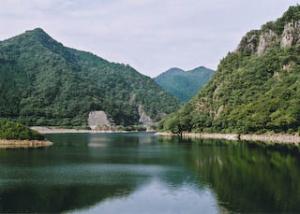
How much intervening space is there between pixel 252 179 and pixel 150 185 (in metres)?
10.4

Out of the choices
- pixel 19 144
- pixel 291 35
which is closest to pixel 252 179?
pixel 19 144

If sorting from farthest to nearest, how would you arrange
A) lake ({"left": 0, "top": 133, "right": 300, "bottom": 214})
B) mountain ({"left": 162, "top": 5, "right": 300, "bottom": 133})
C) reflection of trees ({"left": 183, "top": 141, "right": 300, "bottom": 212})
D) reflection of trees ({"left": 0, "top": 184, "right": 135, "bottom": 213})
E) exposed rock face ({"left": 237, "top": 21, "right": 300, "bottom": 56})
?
exposed rock face ({"left": 237, "top": 21, "right": 300, "bottom": 56}), mountain ({"left": 162, "top": 5, "right": 300, "bottom": 133}), reflection of trees ({"left": 183, "top": 141, "right": 300, "bottom": 212}), lake ({"left": 0, "top": 133, "right": 300, "bottom": 214}), reflection of trees ({"left": 0, "top": 184, "right": 135, "bottom": 213})

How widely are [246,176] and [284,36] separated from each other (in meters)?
139

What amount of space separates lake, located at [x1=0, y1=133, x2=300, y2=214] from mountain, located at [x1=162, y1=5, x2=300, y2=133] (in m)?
58.3

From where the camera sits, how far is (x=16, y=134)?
102688mm

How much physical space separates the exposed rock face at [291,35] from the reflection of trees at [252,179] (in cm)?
10910

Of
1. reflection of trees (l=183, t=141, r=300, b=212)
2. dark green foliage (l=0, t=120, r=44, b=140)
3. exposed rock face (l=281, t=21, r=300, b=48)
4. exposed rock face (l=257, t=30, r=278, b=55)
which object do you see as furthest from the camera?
A: exposed rock face (l=257, t=30, r=278, b=55)

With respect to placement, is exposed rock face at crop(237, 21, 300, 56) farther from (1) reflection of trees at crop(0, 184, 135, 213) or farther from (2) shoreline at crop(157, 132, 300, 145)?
(1) reflection of trees at crop(0, 184, 135, 213)

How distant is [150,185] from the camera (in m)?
48.5

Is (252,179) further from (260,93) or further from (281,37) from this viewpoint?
(281,37)

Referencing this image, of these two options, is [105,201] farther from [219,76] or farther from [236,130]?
[219,76]

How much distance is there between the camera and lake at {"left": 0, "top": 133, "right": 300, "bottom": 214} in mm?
37688

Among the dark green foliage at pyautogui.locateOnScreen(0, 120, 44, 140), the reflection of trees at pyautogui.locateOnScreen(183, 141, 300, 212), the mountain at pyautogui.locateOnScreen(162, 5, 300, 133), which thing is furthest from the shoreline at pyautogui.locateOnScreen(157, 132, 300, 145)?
the dark green foliage at pyautogui.locateOnScreen(0, 120, 44, 140)

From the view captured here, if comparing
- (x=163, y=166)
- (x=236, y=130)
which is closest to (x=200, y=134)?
(x=236, y=130)
